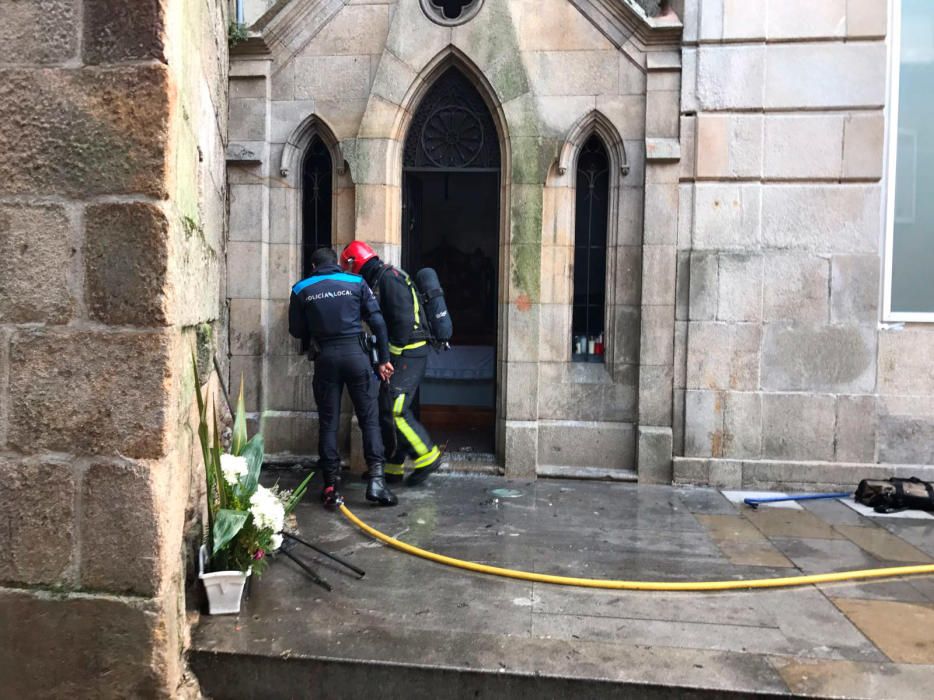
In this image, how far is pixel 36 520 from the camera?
3154 mm

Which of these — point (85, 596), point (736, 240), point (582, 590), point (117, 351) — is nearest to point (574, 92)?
point (736, 240)

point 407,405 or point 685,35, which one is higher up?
point 685,35

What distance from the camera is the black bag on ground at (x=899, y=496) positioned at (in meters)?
6.27

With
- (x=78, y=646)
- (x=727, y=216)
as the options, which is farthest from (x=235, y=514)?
(x=727, y=216)

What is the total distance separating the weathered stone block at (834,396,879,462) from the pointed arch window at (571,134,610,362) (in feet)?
7.49

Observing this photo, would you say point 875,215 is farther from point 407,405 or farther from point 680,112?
point 407,405

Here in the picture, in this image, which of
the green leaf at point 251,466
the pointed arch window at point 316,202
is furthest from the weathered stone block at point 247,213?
the green leaf at point 251,466

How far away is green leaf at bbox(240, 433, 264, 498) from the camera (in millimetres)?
4102

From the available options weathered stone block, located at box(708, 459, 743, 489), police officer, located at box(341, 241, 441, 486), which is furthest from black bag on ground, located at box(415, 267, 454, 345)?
weathered stone block, located at box(708, 459, 743, 489)

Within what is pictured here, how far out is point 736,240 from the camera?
698cm

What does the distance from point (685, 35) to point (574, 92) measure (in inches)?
44.4

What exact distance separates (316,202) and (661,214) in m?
3.47

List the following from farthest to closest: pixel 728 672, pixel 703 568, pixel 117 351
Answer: pixel 703 568
pixel 728 672
pixel 117 351

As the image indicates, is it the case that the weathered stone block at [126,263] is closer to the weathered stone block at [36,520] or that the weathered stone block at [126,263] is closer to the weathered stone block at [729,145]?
the weathered stone block at [36,520]
